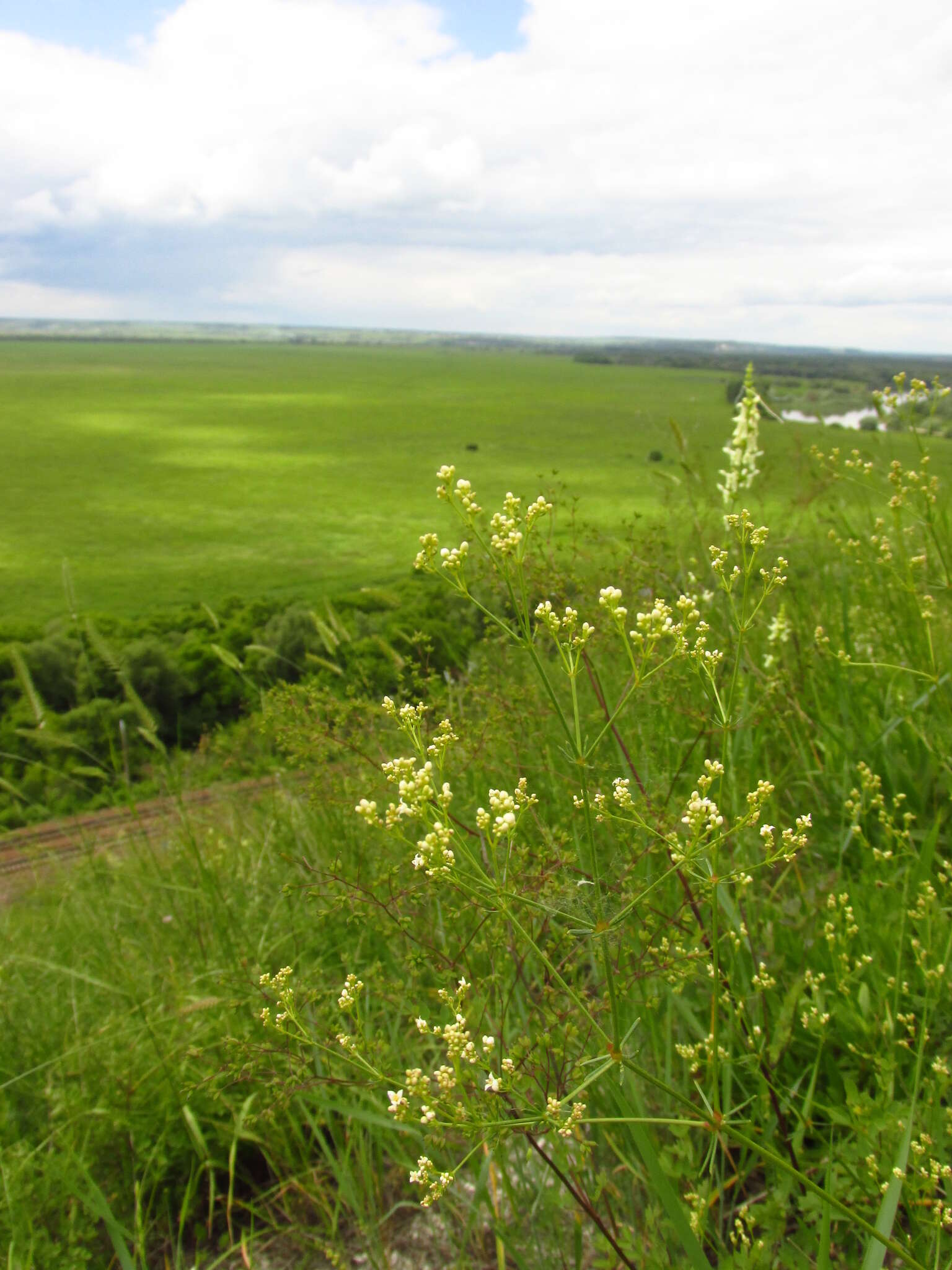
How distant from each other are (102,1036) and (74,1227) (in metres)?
0.71

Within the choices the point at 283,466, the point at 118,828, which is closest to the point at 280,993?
the point at 118,828

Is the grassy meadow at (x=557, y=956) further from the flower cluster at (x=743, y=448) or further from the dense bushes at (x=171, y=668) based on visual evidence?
the dense bushes at (x=171, y=668)

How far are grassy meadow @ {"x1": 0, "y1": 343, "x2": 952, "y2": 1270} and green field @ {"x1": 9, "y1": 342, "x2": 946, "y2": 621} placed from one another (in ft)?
3.74

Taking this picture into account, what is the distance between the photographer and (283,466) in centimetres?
6188

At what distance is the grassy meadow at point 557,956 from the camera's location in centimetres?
158

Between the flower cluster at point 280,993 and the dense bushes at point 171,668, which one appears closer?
the flower cluster at point 280,993

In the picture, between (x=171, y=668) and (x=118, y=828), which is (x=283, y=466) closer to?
(x=171, y=668)

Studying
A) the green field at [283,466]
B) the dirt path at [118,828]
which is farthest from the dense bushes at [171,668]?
the green field at [283,466]

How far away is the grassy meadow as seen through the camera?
5.18 feet

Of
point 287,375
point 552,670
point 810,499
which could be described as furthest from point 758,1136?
point 287,375

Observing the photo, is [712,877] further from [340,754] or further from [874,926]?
[340,754]

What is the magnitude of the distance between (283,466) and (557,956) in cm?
6269

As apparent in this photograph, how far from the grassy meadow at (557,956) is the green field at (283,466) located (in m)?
1.14

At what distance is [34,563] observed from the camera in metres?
37.2
